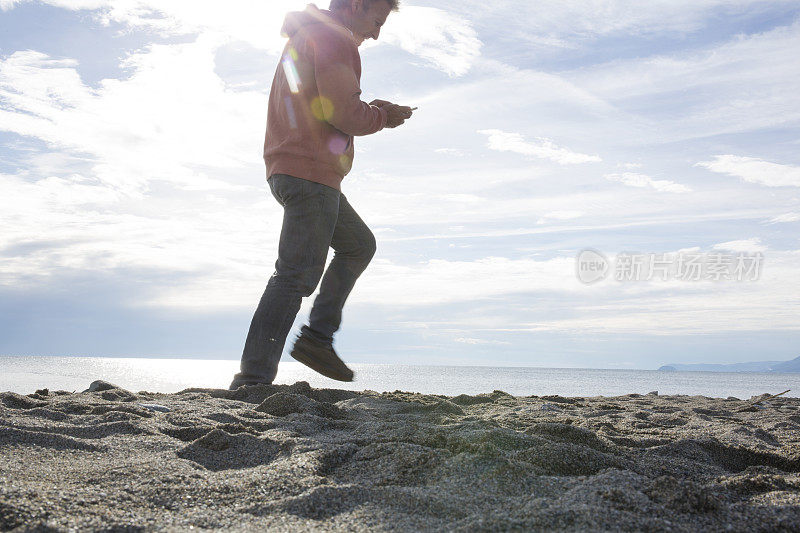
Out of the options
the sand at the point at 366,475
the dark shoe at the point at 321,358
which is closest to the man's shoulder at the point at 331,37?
the dark shoe at the point at 321,358

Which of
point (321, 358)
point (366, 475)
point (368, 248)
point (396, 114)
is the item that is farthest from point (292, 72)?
point (366, 475)

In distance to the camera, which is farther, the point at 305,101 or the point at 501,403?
the point at 501,403

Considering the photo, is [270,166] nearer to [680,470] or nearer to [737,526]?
[680,470]

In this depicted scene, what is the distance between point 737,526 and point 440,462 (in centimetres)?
72

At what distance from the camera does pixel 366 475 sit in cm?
148

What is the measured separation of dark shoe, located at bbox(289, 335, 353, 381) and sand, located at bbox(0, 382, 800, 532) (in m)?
0.92

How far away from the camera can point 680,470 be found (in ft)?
5.46

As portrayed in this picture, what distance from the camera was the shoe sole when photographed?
343 centimetres

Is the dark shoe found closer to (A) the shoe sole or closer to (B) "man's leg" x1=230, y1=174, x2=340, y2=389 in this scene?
(A) the shoe sole

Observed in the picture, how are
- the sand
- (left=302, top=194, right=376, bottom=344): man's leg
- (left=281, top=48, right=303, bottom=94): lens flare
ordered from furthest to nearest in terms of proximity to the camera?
1. (left=302, top=194, right=376, bottom=344): man's leg
2. (left=281, top=48, right=303, bottom=94): lens flare
3. the sand

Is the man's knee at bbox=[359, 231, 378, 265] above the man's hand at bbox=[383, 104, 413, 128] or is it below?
below

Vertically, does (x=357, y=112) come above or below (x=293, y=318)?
above

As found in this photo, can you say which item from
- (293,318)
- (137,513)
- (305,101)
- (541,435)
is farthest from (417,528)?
(305,101)

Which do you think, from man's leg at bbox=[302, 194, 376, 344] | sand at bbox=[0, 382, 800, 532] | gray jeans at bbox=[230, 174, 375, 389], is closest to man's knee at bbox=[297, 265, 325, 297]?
gray jeans at bbox=[230, 174, 375, 389]
